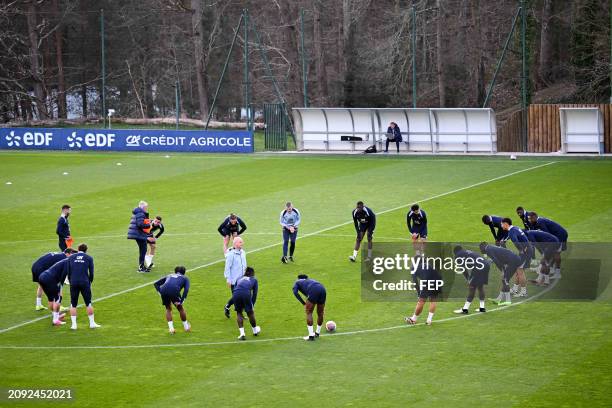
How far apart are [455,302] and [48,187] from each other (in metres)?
25.5

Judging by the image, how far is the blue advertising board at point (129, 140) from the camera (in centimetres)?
5466

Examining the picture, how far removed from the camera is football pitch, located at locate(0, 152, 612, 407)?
56.8 ft

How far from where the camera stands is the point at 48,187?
4356cm

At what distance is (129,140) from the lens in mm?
56469

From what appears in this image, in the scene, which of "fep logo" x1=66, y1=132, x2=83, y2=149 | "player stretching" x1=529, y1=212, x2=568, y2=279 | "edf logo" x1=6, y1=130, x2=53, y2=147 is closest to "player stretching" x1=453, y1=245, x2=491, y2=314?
"player stretching" x1=529, y1=212, x2=568, y2=279

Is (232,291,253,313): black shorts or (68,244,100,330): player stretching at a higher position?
(68,244,100,330): player stretching

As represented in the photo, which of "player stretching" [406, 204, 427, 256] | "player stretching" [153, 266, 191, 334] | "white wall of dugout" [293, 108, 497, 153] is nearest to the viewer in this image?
"player stretching" [153, 266, 191, 334]

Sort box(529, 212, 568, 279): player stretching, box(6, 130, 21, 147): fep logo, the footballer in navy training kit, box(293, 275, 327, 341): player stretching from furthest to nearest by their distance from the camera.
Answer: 1. box(6, 130, 21, 147): fep logo
2. the footballer in navy training kit
3. box(529, 212, 568, 279): player stretching
4. box(293, 275, 327, 341): player stretching

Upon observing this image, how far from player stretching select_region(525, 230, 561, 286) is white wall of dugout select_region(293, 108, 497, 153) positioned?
26.0 m

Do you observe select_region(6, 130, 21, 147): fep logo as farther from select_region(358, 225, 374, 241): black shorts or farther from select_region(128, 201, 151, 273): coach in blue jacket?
select_region(358, 225, 374, 241): black shorts

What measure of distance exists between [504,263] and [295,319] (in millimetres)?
4701

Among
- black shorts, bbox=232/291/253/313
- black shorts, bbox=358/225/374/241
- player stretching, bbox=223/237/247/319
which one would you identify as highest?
black shorts, bbox=358/225/374/241

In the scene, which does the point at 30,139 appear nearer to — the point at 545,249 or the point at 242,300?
the point at 545,249

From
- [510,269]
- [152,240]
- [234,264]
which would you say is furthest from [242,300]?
[152,240]
